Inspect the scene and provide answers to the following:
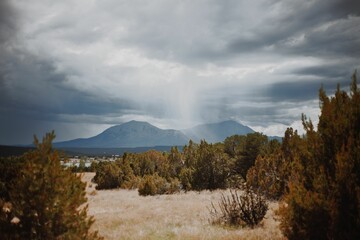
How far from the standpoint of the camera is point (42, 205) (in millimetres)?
5879

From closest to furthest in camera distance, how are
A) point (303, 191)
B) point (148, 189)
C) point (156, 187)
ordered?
point (303, 191), point (148, 189), point (156, 187)

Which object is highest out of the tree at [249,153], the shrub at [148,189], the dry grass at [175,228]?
the tree at [249,153]

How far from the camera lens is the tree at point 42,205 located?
19.3 feet

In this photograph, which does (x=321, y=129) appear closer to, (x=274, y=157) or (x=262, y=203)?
(x=262, y=203)

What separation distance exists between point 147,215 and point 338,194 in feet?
31.4

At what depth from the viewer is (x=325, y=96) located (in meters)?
7.87

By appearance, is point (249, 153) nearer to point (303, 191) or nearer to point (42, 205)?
point (303, 191)

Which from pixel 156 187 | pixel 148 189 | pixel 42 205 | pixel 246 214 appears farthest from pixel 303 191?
pixel 156 187

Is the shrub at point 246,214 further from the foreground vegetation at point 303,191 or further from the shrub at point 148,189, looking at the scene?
the shrub at point 148,189

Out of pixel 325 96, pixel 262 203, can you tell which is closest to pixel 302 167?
pixel 325 96

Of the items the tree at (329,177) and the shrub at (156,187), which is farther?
the shrub at (156,187)

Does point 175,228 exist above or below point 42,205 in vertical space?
below

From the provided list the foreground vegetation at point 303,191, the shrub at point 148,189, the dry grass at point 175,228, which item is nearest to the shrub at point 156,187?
the shrub at point 148,189

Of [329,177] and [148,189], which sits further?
[148,189]
